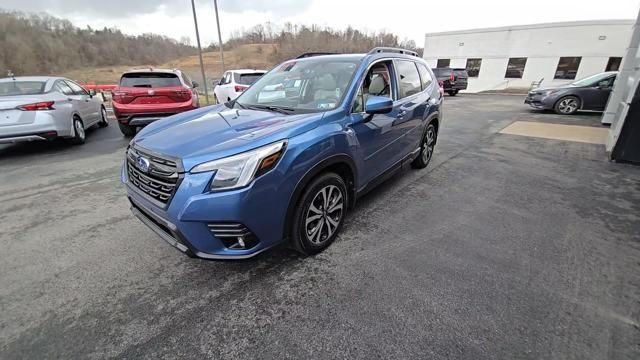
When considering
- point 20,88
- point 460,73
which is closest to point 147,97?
point 20,88

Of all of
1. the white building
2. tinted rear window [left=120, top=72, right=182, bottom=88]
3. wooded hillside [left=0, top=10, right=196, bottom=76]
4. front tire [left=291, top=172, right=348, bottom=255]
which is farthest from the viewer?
wooded hillside [left=0, top=10, right=196, bottom=76]

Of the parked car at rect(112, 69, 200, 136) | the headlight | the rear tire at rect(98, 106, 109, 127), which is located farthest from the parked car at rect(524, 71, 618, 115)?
the rear tire at rect(98, 106, 109, 127)

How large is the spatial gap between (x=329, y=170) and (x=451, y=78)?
57.0 feet

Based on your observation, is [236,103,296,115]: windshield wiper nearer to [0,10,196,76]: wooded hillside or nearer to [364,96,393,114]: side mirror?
[364,96,393,114]: side mirror

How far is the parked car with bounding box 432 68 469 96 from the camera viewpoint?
17220mm

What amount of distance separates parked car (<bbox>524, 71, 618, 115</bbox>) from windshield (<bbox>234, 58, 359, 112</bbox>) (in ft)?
36.6

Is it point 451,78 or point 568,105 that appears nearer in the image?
point 568,105

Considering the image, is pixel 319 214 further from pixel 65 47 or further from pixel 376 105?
pixel 65 47

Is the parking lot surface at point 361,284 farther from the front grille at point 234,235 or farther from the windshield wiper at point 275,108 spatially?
the windshield wiper at point 275,108

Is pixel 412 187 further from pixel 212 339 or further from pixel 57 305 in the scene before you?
pixel 57 305

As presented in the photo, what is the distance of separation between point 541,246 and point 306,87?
9.32ft

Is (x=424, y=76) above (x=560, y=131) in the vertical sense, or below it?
above

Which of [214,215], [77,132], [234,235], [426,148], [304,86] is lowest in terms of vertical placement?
[77,132]

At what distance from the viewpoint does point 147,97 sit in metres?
6.64
